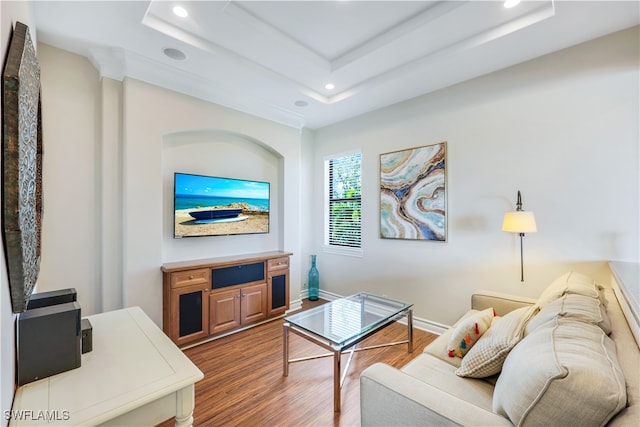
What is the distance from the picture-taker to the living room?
2316 mm

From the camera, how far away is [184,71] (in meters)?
2.86

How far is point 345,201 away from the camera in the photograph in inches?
168

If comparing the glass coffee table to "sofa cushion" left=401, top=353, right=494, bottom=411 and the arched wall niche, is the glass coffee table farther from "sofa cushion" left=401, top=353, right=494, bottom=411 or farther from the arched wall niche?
the arched wall niche

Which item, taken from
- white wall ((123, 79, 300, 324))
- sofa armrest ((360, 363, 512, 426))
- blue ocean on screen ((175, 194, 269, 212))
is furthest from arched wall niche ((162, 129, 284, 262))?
sofa armrest ((360, 363, 512, 426))

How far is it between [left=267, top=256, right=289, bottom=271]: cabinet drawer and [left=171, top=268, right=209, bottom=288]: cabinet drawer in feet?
2.62

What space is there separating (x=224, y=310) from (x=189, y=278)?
1.76 feet

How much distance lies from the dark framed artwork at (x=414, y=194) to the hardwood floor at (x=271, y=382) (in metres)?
1.21

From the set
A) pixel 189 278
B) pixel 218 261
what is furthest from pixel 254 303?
pixel 189 278

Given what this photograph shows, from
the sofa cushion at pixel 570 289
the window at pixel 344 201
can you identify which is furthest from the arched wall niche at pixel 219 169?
the sofa cushion at pixel 570 289

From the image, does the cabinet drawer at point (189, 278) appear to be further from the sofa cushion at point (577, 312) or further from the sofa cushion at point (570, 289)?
the sofa cushion at point (570, 289)

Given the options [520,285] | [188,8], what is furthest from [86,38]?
[520,285]

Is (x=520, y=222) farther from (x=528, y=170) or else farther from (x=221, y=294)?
(x=221, y=294)

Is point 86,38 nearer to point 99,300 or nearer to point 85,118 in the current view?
point 85,118

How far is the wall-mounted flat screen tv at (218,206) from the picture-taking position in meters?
3.08
